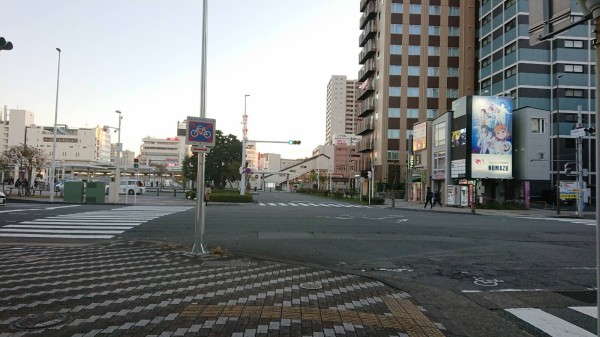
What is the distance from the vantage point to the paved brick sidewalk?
443cm

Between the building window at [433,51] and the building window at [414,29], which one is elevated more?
the building window at [414,29]

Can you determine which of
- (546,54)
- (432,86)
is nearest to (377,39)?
(432,86)

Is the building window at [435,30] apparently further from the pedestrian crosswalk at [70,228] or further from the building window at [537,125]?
the pedestrian crosswalk at [70,228]

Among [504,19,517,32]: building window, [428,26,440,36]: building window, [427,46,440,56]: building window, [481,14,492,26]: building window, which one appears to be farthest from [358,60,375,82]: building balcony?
[504,19,517,32]: building window

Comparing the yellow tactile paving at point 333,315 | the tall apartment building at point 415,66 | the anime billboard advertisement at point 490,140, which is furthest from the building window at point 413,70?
the yellow tactile paving at point 333,315

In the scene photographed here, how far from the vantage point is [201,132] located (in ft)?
31.5

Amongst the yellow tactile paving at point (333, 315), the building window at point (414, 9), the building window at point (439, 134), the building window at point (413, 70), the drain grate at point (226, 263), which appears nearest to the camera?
the yellow tactile paving at point (333, 315)

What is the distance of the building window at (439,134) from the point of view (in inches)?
1647

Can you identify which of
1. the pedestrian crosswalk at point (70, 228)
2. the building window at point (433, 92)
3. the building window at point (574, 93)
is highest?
the building window at point (433, 92)

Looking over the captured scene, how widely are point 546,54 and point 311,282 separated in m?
56.6

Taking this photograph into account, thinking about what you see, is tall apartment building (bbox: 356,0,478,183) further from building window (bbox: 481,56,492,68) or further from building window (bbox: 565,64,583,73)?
building window (bbox: 565,64,583,73)

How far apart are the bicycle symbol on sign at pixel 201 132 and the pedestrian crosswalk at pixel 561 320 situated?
692cm

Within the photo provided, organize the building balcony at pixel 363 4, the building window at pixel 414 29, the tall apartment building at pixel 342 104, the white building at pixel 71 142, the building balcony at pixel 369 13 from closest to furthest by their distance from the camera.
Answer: the building window at pixel 414 29 → the building balcony at pixel 369 13 → the building balcony at pixel 363 4 → the white building at pixel 71 142 → the tall apartment building at pixel 342 104

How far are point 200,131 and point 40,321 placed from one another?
5.64m
